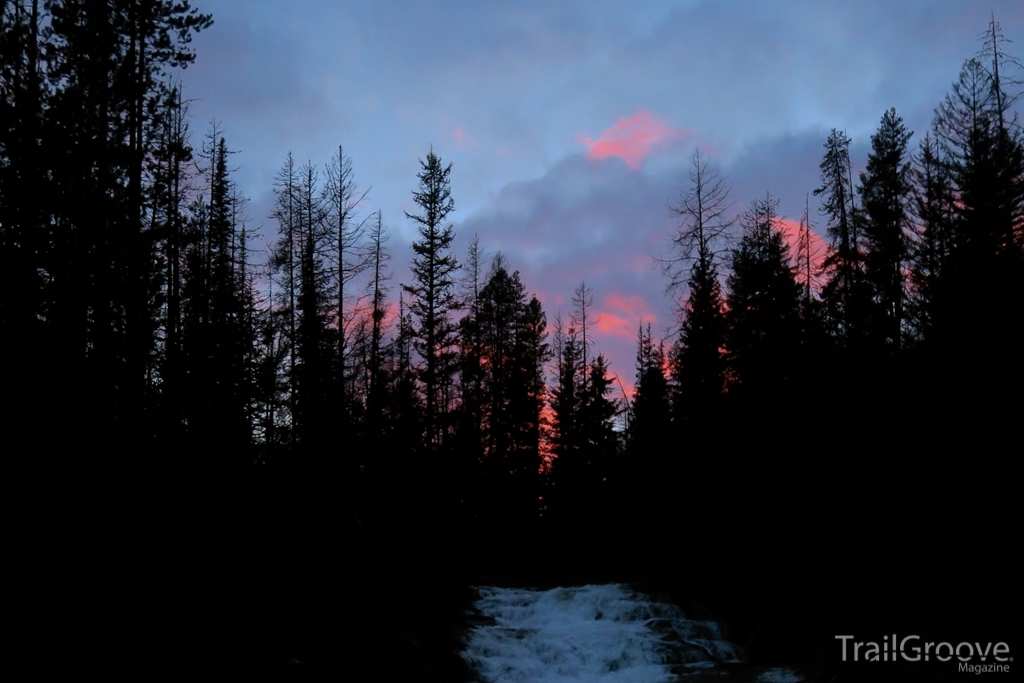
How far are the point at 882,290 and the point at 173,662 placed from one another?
102 feet

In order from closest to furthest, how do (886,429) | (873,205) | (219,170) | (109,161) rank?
(109,161) < (886,429) < (219,170) < (873,205)

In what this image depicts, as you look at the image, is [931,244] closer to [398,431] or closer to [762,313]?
[762,313]

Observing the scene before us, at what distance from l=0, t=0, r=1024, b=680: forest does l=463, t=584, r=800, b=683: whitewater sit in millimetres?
1154

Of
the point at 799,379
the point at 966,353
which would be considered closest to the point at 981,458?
the point at 966,353

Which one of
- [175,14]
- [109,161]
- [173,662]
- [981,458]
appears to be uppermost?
[175,14]

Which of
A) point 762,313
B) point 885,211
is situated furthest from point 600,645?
point 885,211

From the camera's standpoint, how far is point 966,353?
16.4m

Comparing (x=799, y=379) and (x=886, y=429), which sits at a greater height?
(x=799, y=379)

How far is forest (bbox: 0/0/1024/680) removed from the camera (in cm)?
787

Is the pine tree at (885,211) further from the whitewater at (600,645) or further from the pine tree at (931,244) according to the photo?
the whitewater at (600,645)

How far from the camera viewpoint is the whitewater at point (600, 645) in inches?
655

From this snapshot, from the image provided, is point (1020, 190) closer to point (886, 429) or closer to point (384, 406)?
point (886, 429)

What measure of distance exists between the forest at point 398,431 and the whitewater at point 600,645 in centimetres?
115

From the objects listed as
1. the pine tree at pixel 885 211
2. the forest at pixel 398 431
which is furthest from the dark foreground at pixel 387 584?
the pine tree at pixel 885 211
